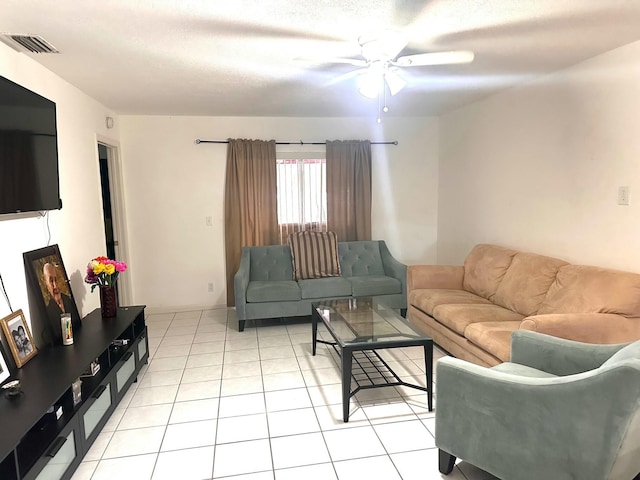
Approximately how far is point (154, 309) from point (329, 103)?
319 centimetres

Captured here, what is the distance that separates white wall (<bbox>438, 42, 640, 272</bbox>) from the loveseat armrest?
1.07 m

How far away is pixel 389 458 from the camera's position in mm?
2211

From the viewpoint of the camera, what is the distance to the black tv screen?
2.29 meters

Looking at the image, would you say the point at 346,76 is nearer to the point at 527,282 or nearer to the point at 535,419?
the point at 527,282

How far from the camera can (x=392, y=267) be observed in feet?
15.8

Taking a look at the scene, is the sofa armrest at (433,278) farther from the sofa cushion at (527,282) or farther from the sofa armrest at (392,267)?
the sofa cushion at (527,282)

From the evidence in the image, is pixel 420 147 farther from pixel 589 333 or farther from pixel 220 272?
pixel 589 333

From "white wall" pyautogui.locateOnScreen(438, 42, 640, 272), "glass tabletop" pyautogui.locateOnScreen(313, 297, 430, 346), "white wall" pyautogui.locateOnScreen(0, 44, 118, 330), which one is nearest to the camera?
"white wall" pyautogui.locateOnScreen(0, 44, 118, 330)

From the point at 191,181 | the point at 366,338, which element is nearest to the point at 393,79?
the point at 366,338

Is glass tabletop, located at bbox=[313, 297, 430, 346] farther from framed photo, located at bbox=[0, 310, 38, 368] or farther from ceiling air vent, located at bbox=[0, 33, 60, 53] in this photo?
ceiling air vent, located at bbox=[0, 33, 60, 53]

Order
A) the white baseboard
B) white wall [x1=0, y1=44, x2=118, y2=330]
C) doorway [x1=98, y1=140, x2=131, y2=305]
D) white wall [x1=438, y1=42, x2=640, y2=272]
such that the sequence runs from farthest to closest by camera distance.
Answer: the white baseboard < doorway [x1=98, y1=140, x2=131, y2=305] < white wall [x1=438, y1=42, x2=640, y2=272] < white wall [x1=0, y1=44, x2=118, y2=330]

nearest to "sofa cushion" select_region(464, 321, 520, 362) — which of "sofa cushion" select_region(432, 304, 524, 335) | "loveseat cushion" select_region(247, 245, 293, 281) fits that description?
"sofa cushion" select_region(432, 304, 524, 335)

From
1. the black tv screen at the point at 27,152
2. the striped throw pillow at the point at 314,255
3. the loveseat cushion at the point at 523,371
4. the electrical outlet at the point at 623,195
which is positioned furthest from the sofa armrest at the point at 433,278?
the black tv screen at the point at 27,152

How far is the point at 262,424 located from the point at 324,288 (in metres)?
2.05
